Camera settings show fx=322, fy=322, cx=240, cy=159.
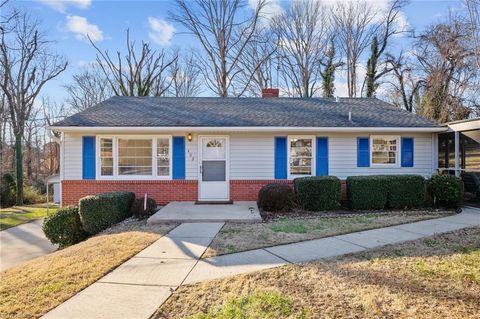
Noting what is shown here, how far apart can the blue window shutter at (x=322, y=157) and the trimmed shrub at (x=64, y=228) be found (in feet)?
23.7

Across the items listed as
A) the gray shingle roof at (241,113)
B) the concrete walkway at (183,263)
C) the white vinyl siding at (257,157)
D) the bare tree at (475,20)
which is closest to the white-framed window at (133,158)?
the gray shingle roof at (241,113)

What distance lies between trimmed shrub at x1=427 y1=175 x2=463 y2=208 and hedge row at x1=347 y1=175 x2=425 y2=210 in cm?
40

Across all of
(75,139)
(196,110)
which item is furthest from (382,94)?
(75,139)

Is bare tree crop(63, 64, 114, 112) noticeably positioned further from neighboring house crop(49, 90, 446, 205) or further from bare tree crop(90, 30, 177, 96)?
neighboring house crop(49, 90, 446, 205)

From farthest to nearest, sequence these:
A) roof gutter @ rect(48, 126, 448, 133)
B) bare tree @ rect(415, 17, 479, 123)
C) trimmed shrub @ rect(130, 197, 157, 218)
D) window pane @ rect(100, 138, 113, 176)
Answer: bare tree @ rect(415, 17, 479, 123) < window pane @ rect(100, 138, 113, 176) < roof gutter @ rect(48, 126, 448, 133) < trimmed shrub @ rect(130, 197, 157, 218)

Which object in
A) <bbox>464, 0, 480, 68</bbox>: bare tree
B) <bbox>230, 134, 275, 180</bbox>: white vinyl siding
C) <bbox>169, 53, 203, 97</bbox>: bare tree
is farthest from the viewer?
<bbox>169, 53, 203, 97</bbox>: bare tree

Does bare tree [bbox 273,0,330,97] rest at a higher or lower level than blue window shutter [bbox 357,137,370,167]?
higher

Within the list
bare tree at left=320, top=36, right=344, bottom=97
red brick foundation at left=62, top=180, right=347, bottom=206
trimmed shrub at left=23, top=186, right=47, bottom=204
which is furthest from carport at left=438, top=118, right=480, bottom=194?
trimmed shrub at left=23, top=186, right=47, bottom=204

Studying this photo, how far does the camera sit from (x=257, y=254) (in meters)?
5.32

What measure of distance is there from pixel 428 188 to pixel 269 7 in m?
21.5

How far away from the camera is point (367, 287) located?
3900 mm

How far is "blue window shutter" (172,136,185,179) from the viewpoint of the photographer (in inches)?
416

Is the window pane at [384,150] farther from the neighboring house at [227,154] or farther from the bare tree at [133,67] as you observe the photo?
the bare tree at [133,67]

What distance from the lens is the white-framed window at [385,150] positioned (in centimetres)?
1088
